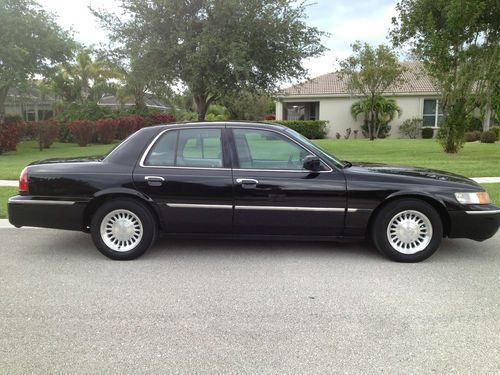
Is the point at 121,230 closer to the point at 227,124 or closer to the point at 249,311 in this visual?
the point at 227,124

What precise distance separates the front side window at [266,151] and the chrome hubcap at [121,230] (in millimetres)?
1395

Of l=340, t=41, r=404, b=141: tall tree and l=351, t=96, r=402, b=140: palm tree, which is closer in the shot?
l=340, t=41, r=404, b=141: tall tree

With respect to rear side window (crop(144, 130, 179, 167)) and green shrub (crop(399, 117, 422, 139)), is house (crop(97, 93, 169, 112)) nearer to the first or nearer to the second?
green shrub (crop(399, 117, 422, 139))

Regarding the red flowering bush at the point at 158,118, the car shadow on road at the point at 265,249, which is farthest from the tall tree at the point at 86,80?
the car shadow on road at the point at 265,249

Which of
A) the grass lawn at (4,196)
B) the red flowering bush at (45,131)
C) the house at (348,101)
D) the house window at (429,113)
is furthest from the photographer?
the house window at (429,113)

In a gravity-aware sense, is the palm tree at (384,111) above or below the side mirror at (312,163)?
above

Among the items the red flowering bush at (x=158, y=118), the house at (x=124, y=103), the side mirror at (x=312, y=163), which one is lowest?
the side mirror at (x=312, y=163)

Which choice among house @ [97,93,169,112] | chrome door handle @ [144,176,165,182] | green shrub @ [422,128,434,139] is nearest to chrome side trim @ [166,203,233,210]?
chrome door handle @ [144,176,165,182]

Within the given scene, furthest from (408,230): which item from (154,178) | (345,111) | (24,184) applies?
(345,111)

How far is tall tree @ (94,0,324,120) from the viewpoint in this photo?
17.1 meters

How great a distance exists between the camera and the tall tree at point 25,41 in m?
20.5

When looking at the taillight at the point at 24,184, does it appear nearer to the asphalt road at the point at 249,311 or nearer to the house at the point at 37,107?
the asphalt road at the point at 249,311

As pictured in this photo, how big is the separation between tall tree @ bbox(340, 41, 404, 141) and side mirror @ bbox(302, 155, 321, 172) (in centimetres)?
2301

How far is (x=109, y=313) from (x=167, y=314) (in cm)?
49
